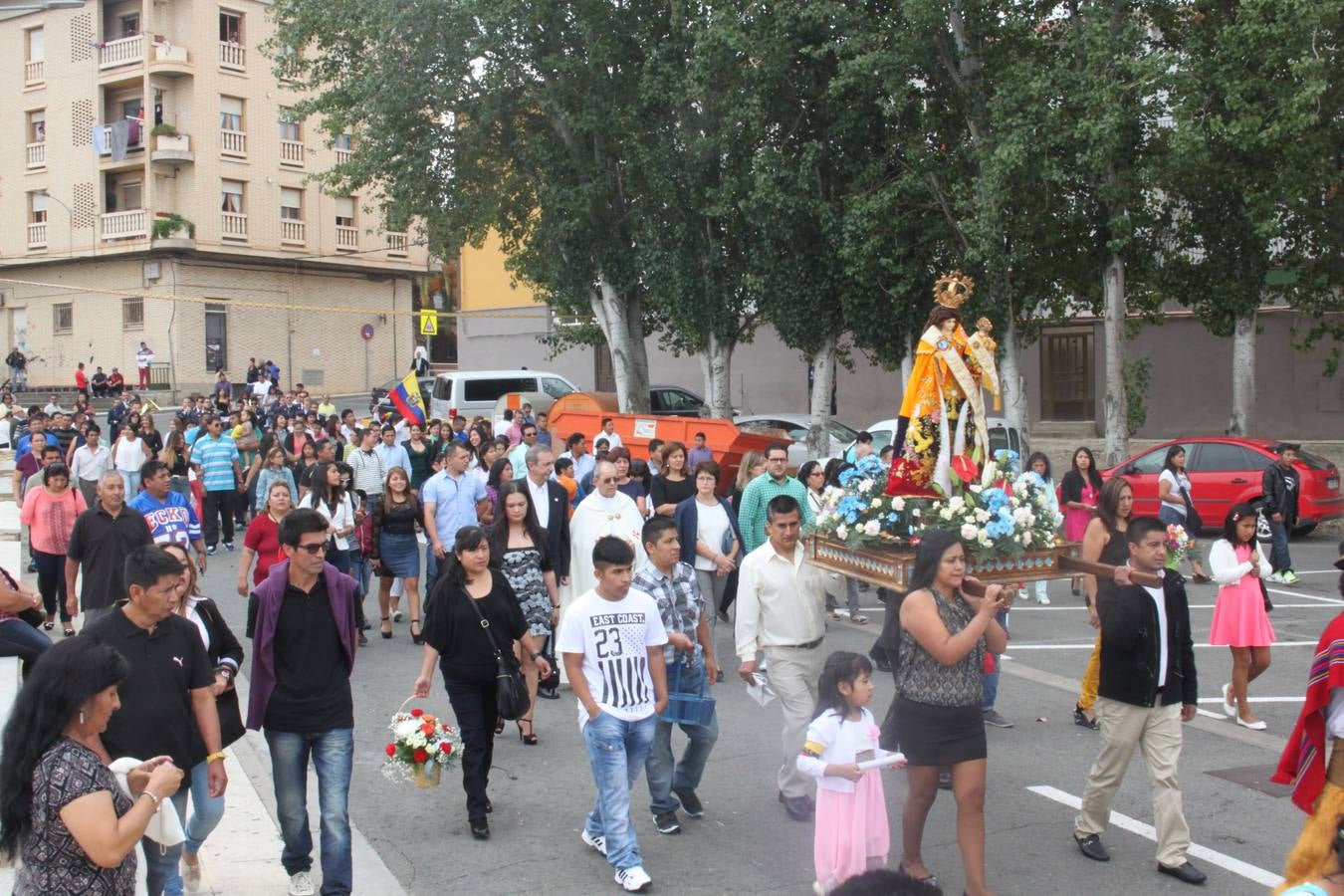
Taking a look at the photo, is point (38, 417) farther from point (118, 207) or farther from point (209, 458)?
point (118, 207)

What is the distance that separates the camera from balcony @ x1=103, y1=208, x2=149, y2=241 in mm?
42969

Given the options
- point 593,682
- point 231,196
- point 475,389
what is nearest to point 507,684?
point 593,682

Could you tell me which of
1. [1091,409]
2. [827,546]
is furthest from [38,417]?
[1091,409]

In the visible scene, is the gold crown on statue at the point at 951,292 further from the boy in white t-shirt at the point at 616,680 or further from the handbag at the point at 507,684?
the handbag at the point at 507,684

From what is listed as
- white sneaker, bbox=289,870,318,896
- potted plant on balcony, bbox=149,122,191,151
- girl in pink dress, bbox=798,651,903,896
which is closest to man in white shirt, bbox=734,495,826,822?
girl in pink dress, bbox=798,651,903,896

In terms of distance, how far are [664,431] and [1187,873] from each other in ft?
53.4

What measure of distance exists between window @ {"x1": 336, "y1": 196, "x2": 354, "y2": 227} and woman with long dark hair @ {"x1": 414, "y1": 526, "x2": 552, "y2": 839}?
1653 inches

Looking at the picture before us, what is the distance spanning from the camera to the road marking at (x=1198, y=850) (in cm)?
639

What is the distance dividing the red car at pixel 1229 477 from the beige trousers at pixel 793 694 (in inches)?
455

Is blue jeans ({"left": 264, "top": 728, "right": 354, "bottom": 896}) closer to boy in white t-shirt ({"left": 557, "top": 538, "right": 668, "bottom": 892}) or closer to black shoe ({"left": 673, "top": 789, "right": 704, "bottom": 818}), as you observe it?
boy in white t-shirt ({"left": 557, "top": 538, "right": 668, "bottom": 892})

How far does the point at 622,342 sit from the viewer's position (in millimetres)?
27625

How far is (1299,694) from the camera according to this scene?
10.0 meters

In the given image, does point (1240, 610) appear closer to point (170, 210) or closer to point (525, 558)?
point (525, 558)

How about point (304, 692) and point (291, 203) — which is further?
point (291, 203)
